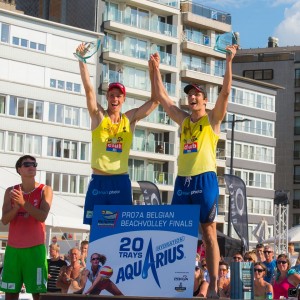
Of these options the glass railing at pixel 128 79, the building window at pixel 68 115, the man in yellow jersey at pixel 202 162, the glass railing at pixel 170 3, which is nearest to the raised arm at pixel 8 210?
the man in yellow jersey at pixel 202 162

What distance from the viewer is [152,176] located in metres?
75.1

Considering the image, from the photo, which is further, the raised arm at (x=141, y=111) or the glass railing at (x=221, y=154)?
the glass railing at (x=221, y=154)

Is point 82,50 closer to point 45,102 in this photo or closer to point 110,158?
point 110,158

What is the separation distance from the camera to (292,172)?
100312mm

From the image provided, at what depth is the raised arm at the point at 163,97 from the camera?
427 inches

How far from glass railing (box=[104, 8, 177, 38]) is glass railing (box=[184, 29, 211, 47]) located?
6.18 feet

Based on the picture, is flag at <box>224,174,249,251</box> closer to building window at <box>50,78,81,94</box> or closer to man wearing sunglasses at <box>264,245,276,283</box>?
man wearing sunglasses at <box>264,245,276,283</box>

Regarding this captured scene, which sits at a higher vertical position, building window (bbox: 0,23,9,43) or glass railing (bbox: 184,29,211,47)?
glass railing (bbox: 184,29,211,47)

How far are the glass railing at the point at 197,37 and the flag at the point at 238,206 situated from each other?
5048 cm

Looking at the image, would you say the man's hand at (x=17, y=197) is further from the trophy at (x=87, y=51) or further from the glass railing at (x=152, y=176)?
the glass railing at (x=152, y=176)

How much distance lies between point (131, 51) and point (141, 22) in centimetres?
238

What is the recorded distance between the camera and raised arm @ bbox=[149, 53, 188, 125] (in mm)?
10836

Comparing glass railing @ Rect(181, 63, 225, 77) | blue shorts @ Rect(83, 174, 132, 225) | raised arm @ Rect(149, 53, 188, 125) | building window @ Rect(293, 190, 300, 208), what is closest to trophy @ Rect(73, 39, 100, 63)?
raised arm @ Rect(149, 53, 188, 125)

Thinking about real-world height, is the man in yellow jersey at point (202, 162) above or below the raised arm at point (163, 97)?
below
